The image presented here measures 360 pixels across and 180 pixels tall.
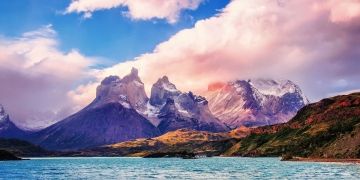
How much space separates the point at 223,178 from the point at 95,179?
49899mm

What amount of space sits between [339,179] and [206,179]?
153ft

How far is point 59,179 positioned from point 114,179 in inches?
971

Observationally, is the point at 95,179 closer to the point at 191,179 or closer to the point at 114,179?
the point at 114,179

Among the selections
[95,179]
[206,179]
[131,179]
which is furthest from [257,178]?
[95,179]

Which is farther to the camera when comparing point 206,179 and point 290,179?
point 206,179

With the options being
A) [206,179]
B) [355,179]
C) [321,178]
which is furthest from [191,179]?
[355,179]

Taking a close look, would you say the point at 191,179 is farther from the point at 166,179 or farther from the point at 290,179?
the point at 290,179

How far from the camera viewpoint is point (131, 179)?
186 m

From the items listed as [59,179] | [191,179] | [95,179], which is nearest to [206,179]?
[191,179]

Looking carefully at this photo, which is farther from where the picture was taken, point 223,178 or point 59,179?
point 59,179

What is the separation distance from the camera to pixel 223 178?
7067 inches

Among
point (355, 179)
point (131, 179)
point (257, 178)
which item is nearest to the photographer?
point (355, 179)

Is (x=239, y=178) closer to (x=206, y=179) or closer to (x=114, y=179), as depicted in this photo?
(x=206, y=179)

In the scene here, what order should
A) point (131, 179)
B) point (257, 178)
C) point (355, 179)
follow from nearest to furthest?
point (355, 179)
point (257, 178)
point (131, 179)
